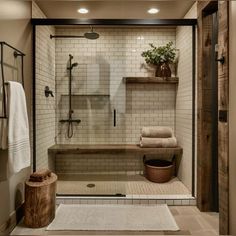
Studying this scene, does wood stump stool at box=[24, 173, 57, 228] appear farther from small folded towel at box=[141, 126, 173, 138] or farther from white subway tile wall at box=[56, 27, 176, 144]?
small folded towel at box=[141, 126, 173, 138]

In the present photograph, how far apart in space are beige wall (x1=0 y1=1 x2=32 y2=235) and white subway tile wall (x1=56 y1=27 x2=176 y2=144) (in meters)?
1.02

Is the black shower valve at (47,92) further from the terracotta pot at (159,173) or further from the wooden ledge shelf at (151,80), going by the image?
the terracotta pot at (159,173)

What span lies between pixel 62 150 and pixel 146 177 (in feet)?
4.29

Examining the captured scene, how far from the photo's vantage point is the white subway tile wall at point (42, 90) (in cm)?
312

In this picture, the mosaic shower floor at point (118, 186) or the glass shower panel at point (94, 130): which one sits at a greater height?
the glass shower panel at point (94, 130)

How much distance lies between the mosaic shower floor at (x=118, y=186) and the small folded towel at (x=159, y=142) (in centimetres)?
51

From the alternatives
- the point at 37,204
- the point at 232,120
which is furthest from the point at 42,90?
the point at 232,120

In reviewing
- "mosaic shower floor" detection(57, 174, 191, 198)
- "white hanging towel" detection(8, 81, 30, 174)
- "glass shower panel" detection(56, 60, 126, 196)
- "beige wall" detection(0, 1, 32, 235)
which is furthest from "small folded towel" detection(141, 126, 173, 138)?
"white hanging towel" detection(8, 81, 30, 174)

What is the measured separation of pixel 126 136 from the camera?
3.95 m

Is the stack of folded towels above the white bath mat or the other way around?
above

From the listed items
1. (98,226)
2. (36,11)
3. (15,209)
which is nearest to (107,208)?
(98,226)

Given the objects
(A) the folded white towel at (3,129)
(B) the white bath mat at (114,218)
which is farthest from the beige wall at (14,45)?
(B) the white bath mat at (114,218)

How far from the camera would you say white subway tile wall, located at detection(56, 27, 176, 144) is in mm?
3734

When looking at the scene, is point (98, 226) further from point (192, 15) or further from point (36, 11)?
point (192, 15)
